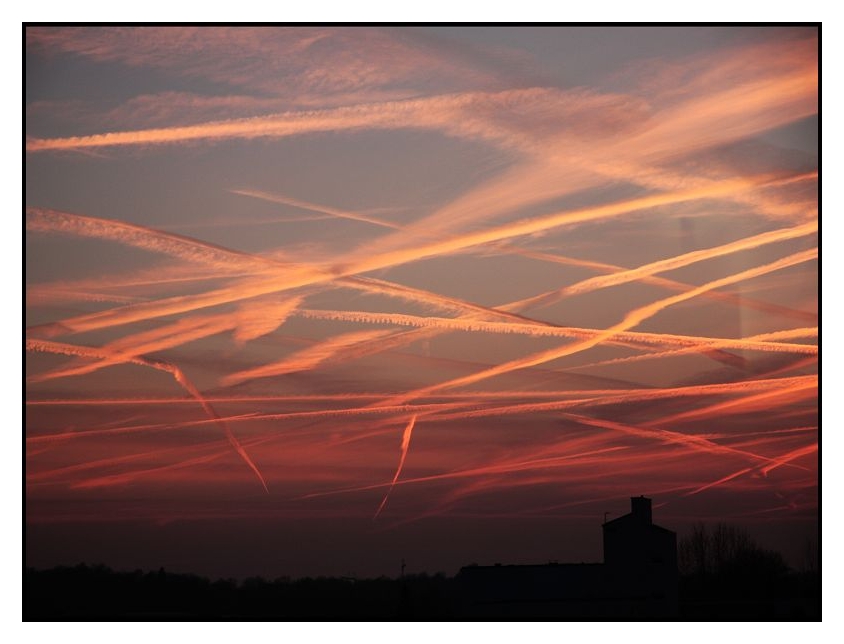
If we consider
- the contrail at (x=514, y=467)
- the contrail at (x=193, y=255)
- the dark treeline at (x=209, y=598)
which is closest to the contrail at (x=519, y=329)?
the contrail at (x=193, y=255)

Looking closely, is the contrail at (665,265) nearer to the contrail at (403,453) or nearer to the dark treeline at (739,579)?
the contrail at (403,453)

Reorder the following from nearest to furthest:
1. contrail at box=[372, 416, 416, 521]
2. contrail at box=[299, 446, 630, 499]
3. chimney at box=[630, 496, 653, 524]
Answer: contrail at box=[372, 416, 416, 521] → contrail at box=[299, 446, 630, 499] → chimney at box=[630, 496, 653, 524]

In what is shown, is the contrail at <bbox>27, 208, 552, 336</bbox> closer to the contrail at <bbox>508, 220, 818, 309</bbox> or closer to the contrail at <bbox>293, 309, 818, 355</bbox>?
the contrail at <bbox>293, 309, 818, 355</bbox>

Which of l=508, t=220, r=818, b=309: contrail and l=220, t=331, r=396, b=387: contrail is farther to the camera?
l=220, t=331, r=396, b=387: contrail

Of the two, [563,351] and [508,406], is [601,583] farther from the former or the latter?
[563,351]

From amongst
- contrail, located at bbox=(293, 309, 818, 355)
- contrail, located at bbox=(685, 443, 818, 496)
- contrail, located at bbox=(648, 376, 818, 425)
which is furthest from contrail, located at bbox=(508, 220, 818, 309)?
contrail, located at bbox=(685, 443, 818, 496)

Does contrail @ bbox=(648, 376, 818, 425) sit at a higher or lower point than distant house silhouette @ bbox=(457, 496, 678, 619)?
higher

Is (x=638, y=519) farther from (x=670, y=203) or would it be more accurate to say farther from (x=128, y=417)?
(x=128, y=417)
